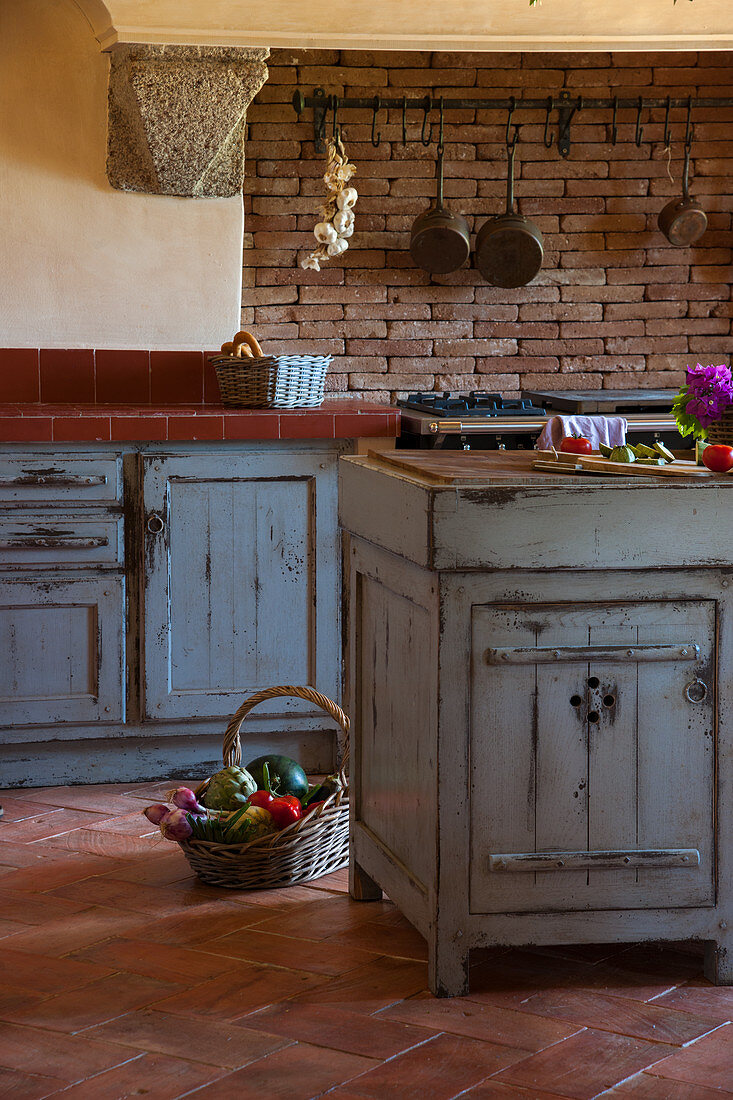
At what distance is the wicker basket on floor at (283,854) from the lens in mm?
2910

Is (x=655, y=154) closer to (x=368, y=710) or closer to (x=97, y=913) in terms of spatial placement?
(x=368, y=710)

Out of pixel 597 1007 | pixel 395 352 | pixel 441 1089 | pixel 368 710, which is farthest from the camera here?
pixel 395 352

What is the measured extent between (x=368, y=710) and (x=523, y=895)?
0.60 meters

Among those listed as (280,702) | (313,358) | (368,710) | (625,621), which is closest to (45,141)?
(313,358)

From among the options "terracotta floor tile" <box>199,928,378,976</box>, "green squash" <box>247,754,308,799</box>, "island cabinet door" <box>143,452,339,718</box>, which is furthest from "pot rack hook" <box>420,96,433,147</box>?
"terracotta floor tile" <box>199,928,378,976</box>

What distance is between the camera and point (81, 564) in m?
3.73

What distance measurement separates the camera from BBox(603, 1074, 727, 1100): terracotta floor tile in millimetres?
2020

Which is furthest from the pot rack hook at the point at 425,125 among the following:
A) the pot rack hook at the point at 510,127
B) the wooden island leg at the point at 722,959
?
the wooden island leg at the point at 722,959

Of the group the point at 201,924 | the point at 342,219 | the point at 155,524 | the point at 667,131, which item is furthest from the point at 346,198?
the point at 201,924

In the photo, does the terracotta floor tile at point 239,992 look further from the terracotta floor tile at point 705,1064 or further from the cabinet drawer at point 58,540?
the cabinet drawer at point 58,540

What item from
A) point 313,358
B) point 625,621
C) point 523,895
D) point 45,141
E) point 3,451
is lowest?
point 523,895

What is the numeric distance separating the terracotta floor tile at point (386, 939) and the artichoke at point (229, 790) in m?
0.48

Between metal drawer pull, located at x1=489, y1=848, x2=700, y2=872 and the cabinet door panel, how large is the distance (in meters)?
1.76

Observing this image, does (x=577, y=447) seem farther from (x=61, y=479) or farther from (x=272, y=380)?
(x=61, y=479)
